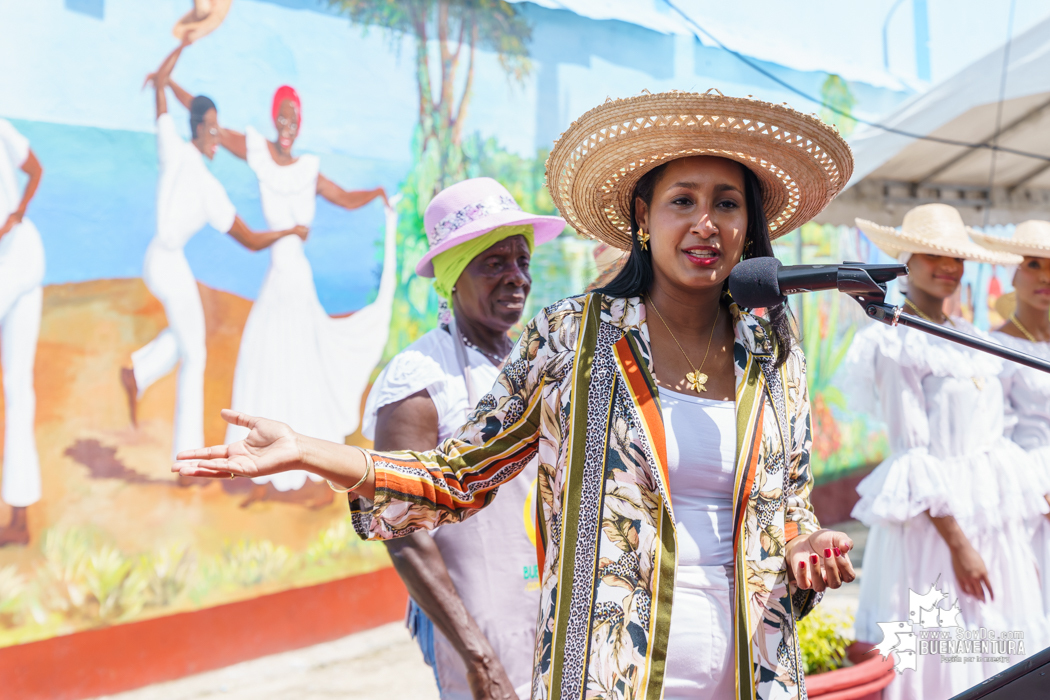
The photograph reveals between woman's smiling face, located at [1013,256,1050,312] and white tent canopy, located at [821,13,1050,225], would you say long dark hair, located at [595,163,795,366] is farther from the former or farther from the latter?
white tent canopy, located at [821,13,1050,225]

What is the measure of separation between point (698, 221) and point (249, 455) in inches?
42.4

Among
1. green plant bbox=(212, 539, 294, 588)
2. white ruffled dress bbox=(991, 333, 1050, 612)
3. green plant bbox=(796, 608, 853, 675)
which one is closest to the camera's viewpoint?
green plant bbox=(796, 608, 853, 675)

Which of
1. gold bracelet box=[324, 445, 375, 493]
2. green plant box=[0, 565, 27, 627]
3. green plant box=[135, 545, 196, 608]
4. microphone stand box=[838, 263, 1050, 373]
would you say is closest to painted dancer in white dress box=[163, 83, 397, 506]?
green plant box=[135, 545, 196, 608]

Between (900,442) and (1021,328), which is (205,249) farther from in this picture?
(1021,328)

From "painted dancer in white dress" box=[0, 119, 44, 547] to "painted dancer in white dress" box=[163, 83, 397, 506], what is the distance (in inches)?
44.1

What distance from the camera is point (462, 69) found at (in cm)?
632

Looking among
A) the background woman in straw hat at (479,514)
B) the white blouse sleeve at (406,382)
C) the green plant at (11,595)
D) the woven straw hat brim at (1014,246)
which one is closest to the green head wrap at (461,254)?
the background woman in straw hat at (479,514)

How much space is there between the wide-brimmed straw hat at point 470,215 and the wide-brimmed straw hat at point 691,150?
54cm

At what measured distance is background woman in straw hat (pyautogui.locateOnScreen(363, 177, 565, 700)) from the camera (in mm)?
2479

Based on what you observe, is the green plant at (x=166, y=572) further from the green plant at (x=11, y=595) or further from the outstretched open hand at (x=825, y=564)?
the outstretched open hand at (x=825, y=564)

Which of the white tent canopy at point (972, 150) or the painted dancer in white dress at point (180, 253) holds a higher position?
the white tent canopy at point (972, 150)

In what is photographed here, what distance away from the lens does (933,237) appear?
4059 millimetres

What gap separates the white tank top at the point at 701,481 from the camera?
1.71m

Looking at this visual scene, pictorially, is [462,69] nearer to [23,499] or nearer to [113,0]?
[113,0]
